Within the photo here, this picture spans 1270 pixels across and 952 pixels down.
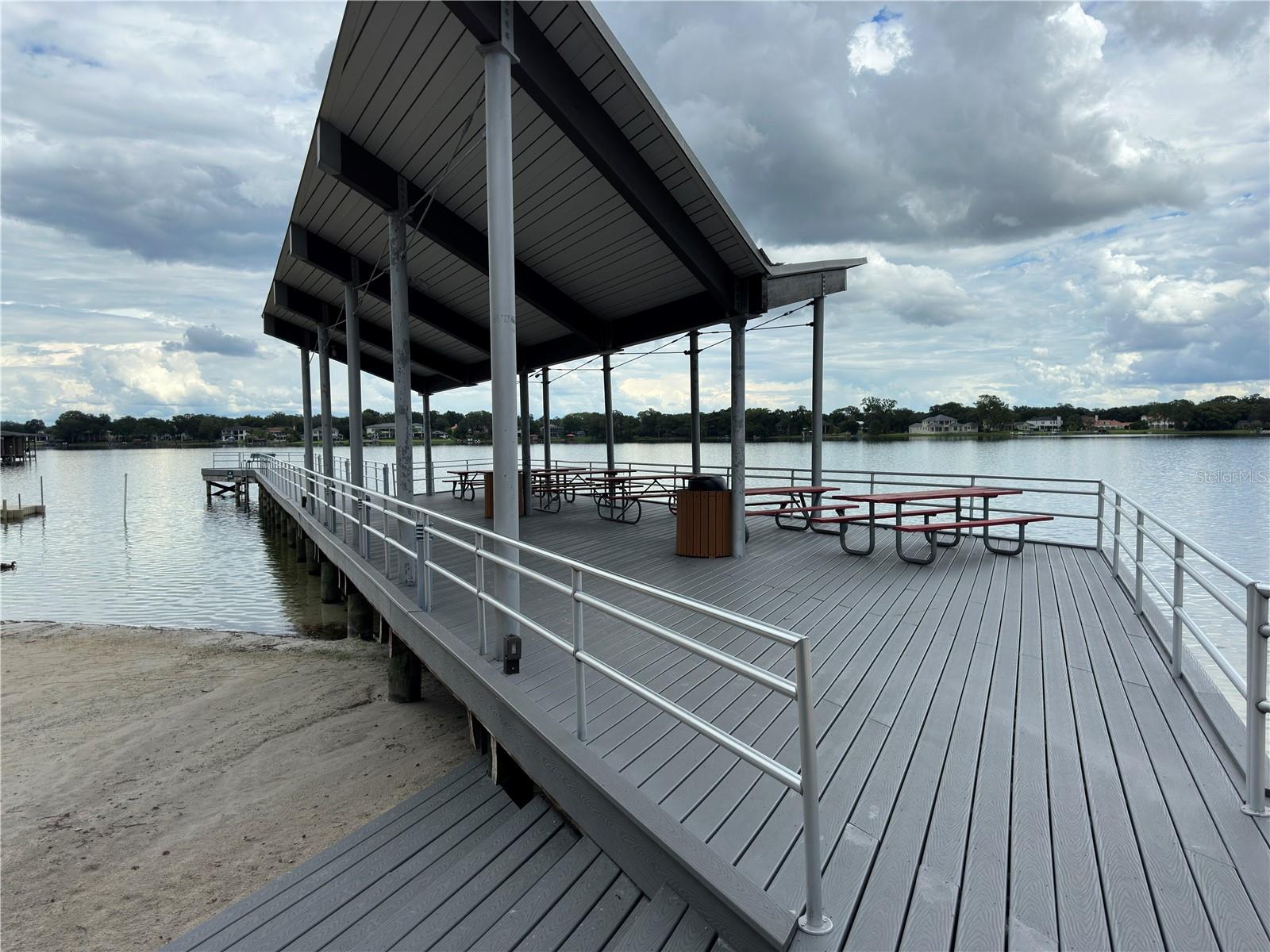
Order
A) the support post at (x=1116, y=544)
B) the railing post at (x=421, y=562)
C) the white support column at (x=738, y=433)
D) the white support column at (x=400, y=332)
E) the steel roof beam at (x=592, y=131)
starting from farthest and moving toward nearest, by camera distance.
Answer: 1. the white support column at (x=738, y=433)
2. the white support column at (x=400, y=332)
3. the support post at (x=1116, y=544)
4. the railing post at (x=421, y=562)
5. the steel roof beam at (x=592, y=131)

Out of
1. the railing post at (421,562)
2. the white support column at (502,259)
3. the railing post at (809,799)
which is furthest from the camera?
the railing post at (421,562)

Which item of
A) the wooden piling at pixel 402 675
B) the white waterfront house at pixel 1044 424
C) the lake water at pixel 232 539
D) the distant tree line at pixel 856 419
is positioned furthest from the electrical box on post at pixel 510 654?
the white waterfront house at pixel 1044 424

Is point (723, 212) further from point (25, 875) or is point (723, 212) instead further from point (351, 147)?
point (25, 875)

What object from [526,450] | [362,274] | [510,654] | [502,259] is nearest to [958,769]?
[510,654]

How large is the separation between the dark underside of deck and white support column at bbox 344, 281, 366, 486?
4747 mm

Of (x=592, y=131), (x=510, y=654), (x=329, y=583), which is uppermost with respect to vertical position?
(x=592, y=131)

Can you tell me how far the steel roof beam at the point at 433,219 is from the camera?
5.77 m

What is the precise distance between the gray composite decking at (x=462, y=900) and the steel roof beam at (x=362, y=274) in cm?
725

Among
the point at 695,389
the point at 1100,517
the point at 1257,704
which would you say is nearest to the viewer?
the point at 1257,704

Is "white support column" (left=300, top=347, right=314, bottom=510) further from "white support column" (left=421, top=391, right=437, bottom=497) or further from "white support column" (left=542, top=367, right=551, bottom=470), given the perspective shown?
"white support column" (left=542, top=367, right=551, bottom=470)

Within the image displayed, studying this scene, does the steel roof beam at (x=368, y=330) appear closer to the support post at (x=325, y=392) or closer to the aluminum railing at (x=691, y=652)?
the support post at (x=325, y=392)

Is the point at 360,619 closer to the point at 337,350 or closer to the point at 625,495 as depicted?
the point at 625,495

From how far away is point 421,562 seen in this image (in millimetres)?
4730

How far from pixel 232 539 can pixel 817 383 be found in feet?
66.2
